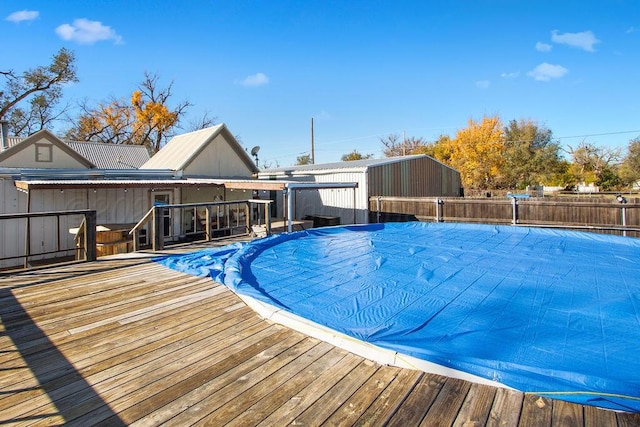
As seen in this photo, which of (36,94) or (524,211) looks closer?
(524,211)

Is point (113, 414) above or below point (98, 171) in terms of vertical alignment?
below

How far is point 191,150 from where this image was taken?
13547 millimetres

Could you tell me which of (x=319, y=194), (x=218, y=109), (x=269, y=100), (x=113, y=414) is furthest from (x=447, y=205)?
(x=218, y=109)

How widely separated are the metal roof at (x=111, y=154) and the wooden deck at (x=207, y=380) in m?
13.6

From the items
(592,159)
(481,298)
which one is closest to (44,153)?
(481,298)

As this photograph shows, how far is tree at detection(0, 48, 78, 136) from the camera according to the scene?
790 inches

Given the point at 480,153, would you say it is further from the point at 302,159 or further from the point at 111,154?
the point at 111,154

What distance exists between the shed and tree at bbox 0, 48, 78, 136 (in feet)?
49.0

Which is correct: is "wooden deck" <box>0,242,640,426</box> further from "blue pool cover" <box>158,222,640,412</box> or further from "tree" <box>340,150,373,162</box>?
"tree" <box>340,150,373,162</box>

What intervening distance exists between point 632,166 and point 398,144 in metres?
19.5

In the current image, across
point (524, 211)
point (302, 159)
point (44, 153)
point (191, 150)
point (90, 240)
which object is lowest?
point (90, 240)

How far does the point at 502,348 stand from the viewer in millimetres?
2533

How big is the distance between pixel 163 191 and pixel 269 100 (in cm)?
1607

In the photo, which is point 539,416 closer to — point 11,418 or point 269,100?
point 11,418
